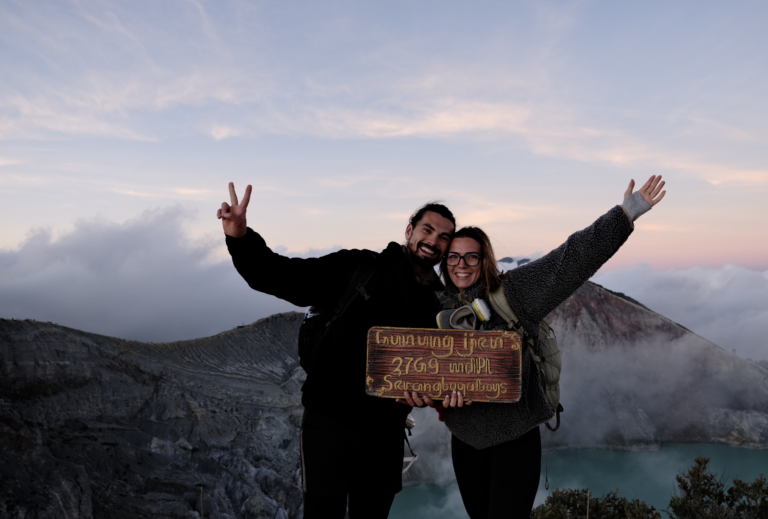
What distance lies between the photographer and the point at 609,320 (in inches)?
1337

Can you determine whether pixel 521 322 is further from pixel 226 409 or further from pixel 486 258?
pixel 226 409

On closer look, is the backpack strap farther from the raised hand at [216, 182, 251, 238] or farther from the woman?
the raised hand at [216, 182, 251, 238]

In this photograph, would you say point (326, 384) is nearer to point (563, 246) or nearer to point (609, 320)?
point (563, 246)

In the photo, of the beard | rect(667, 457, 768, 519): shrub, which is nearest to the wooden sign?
the beard

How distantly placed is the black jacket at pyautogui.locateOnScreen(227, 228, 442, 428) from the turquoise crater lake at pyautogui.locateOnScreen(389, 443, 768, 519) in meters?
20.8

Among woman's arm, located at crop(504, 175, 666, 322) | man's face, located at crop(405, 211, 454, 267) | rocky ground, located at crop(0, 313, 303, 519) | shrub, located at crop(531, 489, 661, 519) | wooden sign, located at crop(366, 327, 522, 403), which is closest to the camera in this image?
woman's arm, located at crop(504, 175, 666, 322)

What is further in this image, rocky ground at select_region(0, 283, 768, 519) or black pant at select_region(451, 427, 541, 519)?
rocky ground at select_region(0, 283, 768, 519)

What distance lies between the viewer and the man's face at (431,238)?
154 inches

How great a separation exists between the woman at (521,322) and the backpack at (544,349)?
0.04 meters

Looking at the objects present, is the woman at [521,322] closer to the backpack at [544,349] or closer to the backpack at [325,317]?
the backpack at [544,349]

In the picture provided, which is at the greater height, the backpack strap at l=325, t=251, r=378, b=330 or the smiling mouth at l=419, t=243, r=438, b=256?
the smiling mouth at l=419, t=243, r=438, b=256

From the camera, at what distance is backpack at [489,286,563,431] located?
3.68m

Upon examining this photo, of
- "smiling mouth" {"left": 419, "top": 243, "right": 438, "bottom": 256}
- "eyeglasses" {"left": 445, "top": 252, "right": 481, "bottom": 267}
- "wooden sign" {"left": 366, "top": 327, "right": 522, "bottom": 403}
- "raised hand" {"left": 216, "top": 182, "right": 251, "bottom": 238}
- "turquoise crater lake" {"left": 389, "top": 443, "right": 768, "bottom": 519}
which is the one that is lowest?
"turquoise crater lake" {"left": 389, "top": 443, "right": 768, "bottom": 519}

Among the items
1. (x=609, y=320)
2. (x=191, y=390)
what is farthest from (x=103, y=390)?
(x=609, y=320)
